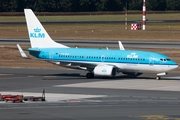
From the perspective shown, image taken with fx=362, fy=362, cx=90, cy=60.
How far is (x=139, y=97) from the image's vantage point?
122ft

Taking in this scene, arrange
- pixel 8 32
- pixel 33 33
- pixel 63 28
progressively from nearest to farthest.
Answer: pixel 33 33
pixel 8 32
pixel 63 28

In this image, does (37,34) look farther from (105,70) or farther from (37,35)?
(105,70)

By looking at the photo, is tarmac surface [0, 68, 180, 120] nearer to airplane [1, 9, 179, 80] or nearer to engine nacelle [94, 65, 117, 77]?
engine nacelle [94, 65, 117, 77]

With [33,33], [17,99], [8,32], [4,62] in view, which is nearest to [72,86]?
[17,99]

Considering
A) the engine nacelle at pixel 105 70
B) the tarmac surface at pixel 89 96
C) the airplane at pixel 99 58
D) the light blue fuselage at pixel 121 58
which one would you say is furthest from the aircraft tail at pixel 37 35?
the engine nacelle at pixel 105 70

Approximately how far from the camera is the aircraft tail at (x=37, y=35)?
5741 centimetres

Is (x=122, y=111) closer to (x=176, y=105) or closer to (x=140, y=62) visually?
(x=176, y=105)

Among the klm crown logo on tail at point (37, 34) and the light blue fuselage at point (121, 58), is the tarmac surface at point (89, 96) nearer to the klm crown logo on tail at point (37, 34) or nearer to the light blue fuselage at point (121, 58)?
the light blue fuselage at point (121, 58)

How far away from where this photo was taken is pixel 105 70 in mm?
50812

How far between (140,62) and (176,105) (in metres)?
18.4

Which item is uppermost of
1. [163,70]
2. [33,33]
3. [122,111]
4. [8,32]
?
[8,32]

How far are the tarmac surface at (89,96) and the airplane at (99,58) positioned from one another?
145 centimetres

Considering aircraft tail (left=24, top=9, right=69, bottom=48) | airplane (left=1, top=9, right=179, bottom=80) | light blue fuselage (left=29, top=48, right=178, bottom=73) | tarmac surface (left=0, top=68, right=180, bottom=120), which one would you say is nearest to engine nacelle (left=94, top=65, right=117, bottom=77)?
airplane (left=1, top=9, right=179, bottom=80)

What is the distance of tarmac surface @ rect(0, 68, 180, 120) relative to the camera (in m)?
28.6
